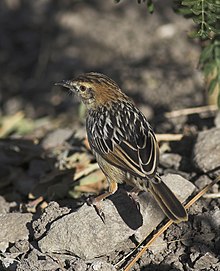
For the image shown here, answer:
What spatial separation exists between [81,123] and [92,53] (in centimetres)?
207

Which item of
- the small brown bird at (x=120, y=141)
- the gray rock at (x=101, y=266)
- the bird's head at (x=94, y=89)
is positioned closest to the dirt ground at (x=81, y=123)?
the gray rock at (x=101, y=266)

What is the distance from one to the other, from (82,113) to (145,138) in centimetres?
319

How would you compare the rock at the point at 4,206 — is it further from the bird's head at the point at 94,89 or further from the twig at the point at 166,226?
the twig at the point at 166,226

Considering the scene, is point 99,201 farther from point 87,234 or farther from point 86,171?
point 86,171

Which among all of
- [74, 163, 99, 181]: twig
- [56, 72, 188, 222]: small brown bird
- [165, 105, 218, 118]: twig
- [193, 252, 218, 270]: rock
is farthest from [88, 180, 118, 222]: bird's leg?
[165, 105, 218, 118]: twig

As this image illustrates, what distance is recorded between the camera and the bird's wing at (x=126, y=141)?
5586 mm

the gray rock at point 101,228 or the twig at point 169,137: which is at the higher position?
the gray rock at point 101,228

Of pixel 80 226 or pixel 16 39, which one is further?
pixel 16 39

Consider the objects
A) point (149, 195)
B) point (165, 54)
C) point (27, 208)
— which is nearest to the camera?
point (149, 195)

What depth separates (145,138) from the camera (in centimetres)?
588

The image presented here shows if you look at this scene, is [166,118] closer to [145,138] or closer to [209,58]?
[209,58]

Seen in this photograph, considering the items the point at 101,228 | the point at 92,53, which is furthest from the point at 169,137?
the point at 92,53

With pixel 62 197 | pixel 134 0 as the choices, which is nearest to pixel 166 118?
pixel 62 197

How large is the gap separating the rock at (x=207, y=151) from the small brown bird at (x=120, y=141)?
27.8 inches
